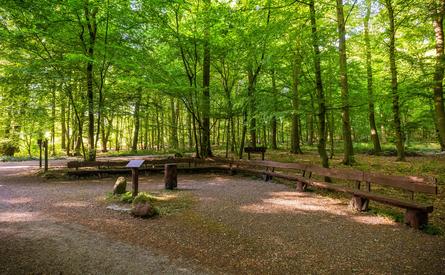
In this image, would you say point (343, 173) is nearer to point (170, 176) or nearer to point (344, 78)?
point (170, 176)

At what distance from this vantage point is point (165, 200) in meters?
7.29

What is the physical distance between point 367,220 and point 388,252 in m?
1.50

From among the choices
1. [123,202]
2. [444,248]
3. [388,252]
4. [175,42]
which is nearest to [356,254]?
[388,252]

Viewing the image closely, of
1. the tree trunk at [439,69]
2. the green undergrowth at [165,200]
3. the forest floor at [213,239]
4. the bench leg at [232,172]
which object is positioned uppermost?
the tree trunk at [439,69]

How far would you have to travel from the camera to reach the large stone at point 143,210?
5.84 meters

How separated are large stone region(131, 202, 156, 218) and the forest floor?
0.59 feet

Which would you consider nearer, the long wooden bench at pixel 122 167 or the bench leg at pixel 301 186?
the bench leg at pixel 301 186

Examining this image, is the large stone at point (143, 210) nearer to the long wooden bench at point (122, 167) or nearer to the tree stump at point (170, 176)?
the tree stump at point (170, 176)

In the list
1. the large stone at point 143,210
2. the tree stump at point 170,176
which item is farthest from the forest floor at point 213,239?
the tree stump at point 170,176

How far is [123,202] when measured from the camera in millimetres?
6984

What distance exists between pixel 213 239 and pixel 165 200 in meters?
2.93

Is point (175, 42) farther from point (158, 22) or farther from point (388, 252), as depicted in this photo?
point (388, 252)

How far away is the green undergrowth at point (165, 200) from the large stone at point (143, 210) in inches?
9.9

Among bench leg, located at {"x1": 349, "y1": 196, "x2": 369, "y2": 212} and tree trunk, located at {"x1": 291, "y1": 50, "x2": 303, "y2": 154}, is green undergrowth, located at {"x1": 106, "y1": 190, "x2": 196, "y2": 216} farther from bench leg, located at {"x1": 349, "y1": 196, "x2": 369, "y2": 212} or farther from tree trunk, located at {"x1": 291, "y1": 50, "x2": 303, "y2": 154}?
tree trunk, located at {"x1": 291, "y1": 50, "x2": 303, "y2": 154}
